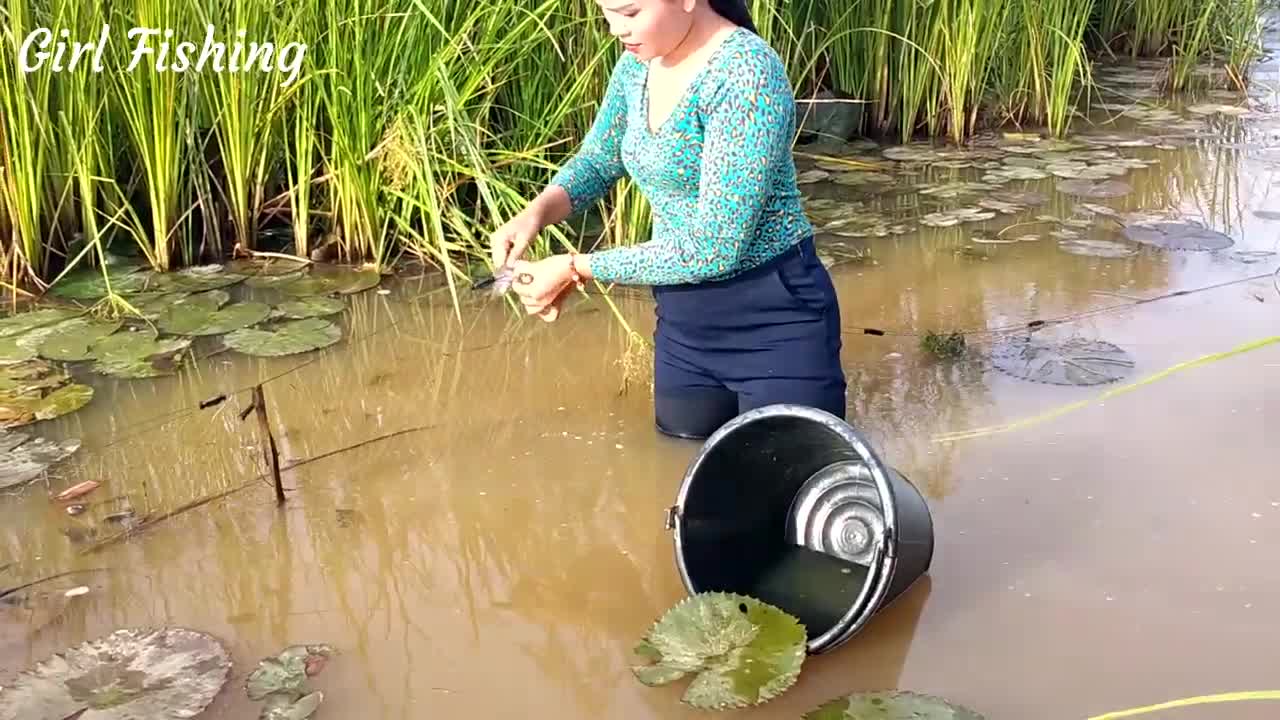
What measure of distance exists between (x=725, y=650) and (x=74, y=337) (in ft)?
5.84

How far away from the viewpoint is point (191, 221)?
320 cm

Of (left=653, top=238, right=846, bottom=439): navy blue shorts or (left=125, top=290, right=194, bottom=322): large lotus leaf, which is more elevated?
(left=653, top=238, right=846, bottom=439): navy blue shorts

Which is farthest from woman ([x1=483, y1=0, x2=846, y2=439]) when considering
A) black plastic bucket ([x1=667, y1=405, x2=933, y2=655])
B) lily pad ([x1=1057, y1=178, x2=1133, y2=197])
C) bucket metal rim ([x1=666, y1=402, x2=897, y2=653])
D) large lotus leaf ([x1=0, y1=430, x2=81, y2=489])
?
lily pad ([x1=1057, y1=178, x2=1133, y2=197])

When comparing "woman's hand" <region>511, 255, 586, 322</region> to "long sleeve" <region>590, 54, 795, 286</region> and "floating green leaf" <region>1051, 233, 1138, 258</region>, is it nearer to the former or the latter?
"long sleeve" <region>590, 54, 795, 286</region>

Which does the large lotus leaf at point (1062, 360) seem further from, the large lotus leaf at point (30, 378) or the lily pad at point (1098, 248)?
the large lotus leaf at point (30, 378)

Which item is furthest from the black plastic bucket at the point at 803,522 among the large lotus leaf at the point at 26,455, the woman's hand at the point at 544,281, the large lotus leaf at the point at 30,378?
the large lotus leaf at the point at 30,378

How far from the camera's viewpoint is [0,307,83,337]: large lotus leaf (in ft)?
8.77

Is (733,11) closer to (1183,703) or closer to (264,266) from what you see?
(1183,703)

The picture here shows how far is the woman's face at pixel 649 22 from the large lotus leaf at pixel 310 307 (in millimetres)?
1327

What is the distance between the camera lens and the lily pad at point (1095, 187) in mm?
3754

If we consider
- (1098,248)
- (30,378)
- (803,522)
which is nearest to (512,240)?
(803,522)

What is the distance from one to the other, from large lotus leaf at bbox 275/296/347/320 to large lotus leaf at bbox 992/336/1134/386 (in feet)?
4.97

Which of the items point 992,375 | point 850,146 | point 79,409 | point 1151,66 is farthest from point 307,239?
point 1151,66

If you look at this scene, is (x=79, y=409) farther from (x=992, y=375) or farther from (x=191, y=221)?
(x=992, y=375)
